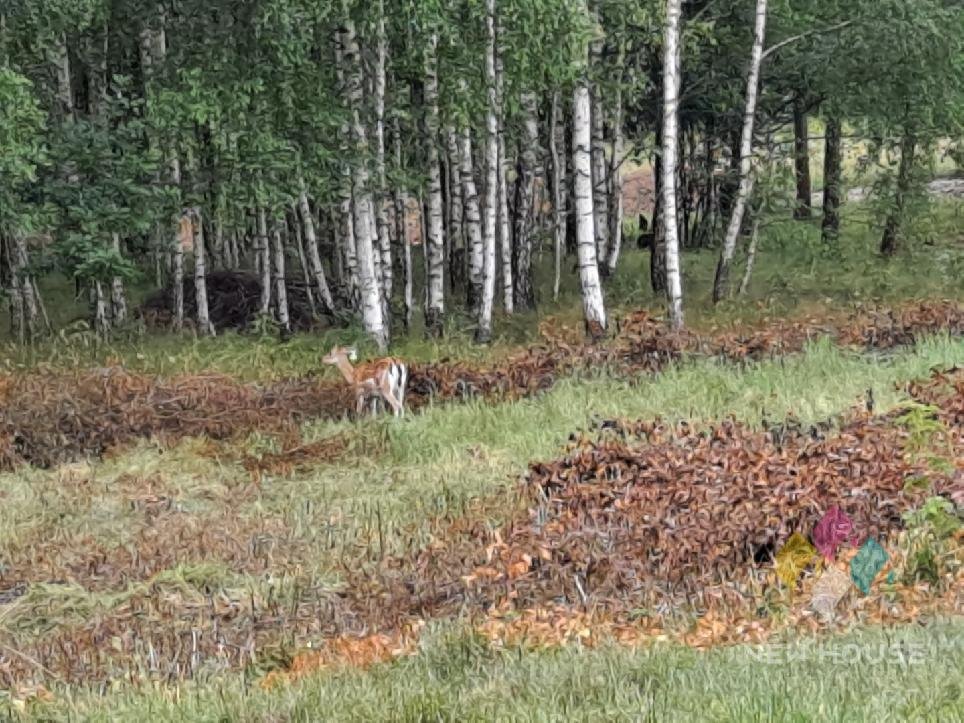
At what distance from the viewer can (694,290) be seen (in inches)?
948

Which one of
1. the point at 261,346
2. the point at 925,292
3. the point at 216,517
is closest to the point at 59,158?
the point at 261,346

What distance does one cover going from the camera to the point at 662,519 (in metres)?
8.58

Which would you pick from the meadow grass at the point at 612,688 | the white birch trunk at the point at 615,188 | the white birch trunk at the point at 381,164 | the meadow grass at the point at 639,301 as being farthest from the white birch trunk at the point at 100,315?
the meadow grass at the point at 612,688

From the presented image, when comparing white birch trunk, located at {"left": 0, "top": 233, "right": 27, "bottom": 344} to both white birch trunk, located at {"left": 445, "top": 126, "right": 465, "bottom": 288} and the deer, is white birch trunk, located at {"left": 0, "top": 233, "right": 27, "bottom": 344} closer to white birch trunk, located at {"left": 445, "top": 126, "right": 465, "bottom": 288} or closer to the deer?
white birch trunk, located at {"left": 445, "top": 126, "right": 465, "bottom": 288}

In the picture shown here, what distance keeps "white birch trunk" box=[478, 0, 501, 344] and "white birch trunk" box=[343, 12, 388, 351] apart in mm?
1643

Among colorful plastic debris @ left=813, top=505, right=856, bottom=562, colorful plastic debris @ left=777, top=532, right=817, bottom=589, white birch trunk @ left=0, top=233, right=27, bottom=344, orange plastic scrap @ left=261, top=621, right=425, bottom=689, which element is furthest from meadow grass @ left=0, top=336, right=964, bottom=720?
white birch trunk @ left=0, top=233, right=27, bottom=344

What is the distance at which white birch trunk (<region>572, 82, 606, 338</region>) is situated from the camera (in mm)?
16672

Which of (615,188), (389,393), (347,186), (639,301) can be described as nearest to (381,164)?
(347,186)

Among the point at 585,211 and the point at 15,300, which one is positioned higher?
the point at 585,211

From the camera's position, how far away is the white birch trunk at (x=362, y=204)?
17.0 metres

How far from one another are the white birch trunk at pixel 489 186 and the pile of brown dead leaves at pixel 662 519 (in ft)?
26.5

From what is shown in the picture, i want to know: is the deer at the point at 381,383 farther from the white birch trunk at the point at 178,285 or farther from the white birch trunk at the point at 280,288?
the white birch trunk at the point at 178,285

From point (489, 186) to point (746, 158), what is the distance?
16.8 feet

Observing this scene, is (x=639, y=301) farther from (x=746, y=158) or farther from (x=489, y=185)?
(x=489, y=185)
